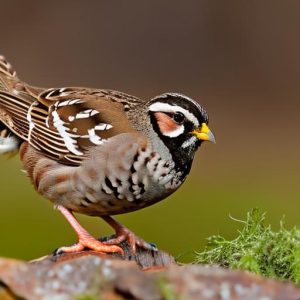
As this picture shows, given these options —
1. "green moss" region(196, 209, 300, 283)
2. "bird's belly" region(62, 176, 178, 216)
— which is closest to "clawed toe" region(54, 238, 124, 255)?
"bird's belly" region(62, 176, 178, 216)

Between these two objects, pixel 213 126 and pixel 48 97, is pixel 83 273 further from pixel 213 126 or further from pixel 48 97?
pixel 213 126

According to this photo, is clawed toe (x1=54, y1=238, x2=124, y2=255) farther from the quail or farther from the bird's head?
the bird's head

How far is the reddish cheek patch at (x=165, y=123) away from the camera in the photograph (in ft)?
21.2

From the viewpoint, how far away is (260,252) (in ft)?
18.5

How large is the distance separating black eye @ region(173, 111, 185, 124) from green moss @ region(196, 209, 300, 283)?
68cm

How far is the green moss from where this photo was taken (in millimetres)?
5551

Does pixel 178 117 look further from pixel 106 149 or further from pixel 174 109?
pixel 106 149

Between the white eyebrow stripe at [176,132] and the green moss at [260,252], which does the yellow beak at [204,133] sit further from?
the green moss at [260,252]

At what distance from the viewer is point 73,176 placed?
6652 mm

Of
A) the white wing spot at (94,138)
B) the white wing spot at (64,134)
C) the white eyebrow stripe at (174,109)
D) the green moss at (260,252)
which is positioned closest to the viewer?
the green moss at (260,252)

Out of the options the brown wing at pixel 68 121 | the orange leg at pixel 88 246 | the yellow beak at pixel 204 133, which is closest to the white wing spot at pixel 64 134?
the brown wing at pixel 68 121

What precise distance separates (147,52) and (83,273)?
10.2m

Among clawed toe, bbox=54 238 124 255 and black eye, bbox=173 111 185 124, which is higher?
black eye, bbox=173 111 185 124

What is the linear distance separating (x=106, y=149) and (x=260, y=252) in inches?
48.9
